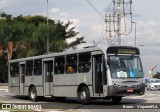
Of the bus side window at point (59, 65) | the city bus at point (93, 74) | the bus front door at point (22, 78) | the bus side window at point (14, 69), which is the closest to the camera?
the city bus at point (93, 74)

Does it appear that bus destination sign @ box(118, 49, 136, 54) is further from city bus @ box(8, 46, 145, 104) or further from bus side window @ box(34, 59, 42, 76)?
bus side window @ box(34, 59, 42, 76)

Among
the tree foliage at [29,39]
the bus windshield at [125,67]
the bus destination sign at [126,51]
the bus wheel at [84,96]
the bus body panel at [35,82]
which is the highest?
the tree foliage at [29,39]

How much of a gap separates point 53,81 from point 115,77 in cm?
575

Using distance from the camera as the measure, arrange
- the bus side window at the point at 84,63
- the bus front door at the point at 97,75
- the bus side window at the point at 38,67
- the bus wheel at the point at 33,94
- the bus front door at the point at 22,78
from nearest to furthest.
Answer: the bus front door at the point at 97,75
the bus side window at the point at 84,63
the bus side window at the point at 38,67
the bus wheel at the point at 33,94
the bus front door at the point at 22,78

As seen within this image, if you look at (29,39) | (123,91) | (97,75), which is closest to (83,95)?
(97,75)

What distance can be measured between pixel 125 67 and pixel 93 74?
1635mm

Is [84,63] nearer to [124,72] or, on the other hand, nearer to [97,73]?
[97,73]

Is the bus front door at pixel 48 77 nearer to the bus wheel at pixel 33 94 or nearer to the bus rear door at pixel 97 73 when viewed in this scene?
the bus wheel at pixel 33 94

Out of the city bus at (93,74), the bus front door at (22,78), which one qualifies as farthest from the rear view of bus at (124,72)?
the bus front door at (22,78)

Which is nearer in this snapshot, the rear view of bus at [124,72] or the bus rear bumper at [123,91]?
the bus rear bumper at [123,91]

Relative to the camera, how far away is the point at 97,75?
70.1ft

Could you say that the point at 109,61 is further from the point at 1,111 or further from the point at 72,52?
the point at 1,111

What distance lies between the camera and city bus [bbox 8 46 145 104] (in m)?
20.7

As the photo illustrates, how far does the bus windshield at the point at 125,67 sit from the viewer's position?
20875mm
